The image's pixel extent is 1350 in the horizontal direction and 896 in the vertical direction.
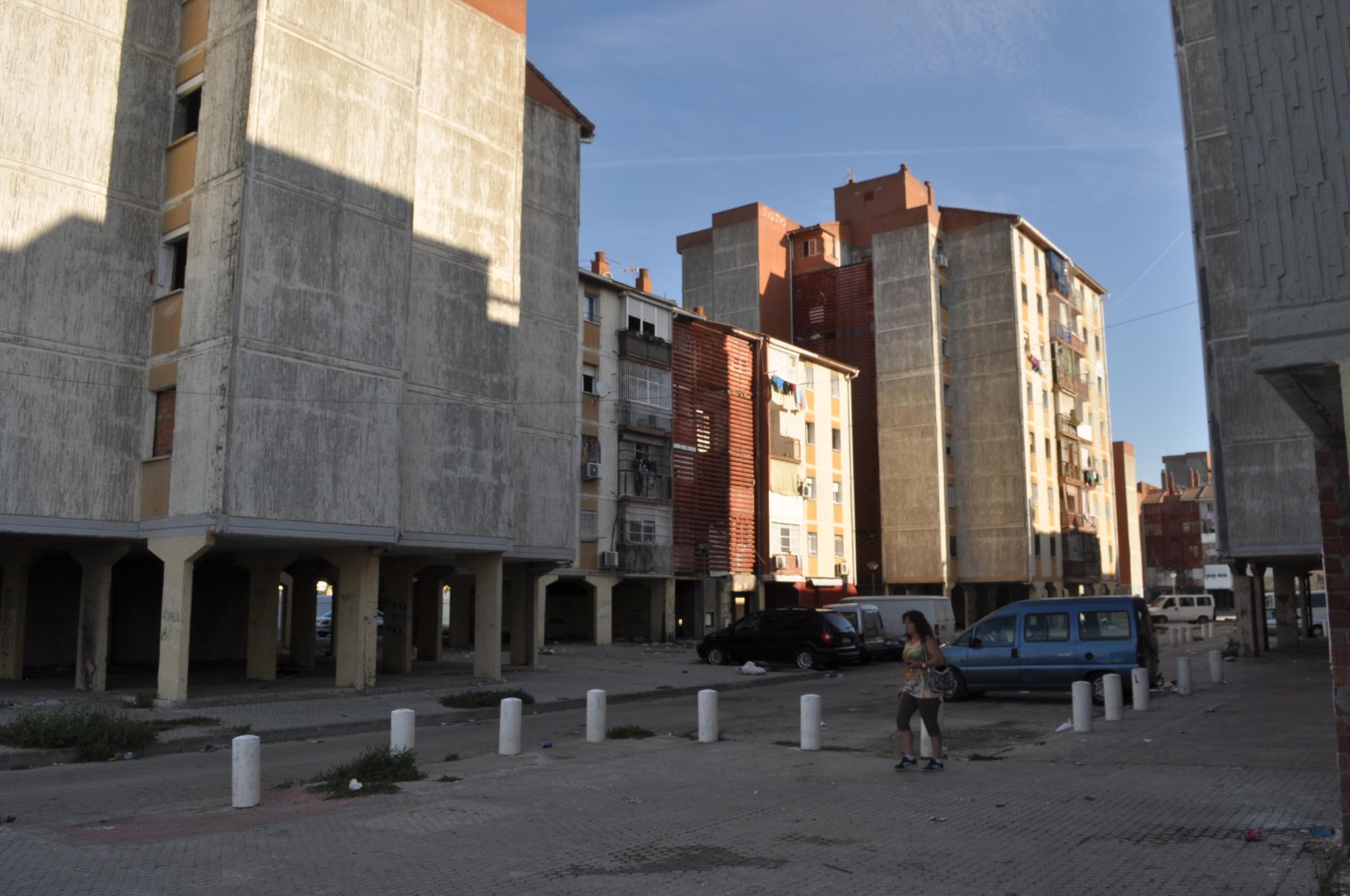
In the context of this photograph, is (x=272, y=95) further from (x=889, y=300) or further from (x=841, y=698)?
(x=889, y=300)

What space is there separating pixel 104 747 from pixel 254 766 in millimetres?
4888

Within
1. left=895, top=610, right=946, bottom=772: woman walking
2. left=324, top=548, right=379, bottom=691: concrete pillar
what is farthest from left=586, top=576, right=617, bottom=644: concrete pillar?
left=895, top=610, right=946, bottom=772: woman walking

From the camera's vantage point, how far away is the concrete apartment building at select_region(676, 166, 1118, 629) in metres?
56.7

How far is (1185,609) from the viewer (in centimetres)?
6297

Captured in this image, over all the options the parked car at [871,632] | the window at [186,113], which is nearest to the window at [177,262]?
the window at [186,113]

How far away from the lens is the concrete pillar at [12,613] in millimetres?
22734

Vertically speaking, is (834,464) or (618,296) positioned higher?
(618,296)

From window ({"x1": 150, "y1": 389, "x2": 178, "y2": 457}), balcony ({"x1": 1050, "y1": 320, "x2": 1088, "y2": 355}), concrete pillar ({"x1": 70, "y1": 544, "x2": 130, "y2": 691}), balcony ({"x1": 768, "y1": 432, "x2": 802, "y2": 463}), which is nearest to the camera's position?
window ({"x1": 150, "y1": 389, "x2": 178, "y2": 457})

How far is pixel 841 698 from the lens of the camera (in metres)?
21.2

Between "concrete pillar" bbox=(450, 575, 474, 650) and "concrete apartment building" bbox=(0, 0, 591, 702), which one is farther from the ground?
"concrete apartment building" bbox=(0, 0, 591, 702)

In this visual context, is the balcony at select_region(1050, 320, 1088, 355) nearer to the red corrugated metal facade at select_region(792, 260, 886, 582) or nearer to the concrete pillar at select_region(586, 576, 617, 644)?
the red corrugated metal facade at select_region(792, 260, 886, 582)

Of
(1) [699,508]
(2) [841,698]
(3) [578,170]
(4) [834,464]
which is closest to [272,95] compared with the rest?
(3) [578,170]

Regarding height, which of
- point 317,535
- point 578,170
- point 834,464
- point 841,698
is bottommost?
point 841,698

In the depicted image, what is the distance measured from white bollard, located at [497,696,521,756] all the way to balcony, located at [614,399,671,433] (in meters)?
29.3
